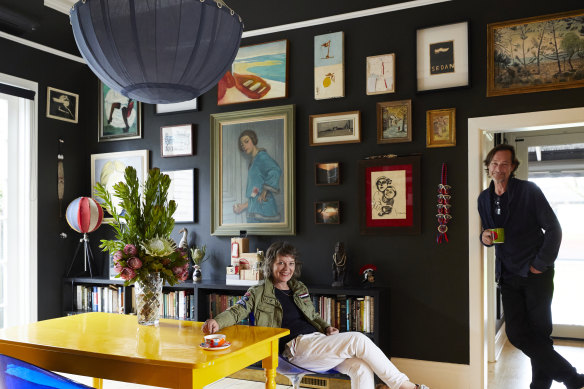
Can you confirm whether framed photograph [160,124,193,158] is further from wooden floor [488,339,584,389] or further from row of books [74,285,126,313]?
wooden floor [488,339,584,389]

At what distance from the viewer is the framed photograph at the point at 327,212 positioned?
14.9ft

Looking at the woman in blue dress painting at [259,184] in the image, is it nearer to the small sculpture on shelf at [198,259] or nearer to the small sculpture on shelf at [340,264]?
the small sculpture on shelf at [198,259]

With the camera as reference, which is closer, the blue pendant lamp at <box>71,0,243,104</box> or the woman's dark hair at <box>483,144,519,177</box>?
the blue pendant lamp at <box>71,0,243,104</box>

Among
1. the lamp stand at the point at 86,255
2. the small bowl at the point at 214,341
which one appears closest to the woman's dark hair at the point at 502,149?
the small bowl at the point at 214,341

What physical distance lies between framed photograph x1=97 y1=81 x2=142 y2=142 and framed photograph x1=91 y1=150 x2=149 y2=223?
0.18m

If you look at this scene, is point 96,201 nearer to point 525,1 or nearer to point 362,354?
point 362,354

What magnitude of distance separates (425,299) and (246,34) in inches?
110

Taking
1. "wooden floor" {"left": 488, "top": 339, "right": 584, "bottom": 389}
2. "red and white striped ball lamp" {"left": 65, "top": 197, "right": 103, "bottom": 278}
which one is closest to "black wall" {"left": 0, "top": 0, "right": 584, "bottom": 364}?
"red and white striped ball lamp" {"left": 65, "top": 197, "right": 103, "bottom": 278}

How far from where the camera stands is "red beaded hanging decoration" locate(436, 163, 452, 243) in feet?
13.7

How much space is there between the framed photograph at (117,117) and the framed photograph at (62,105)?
0.25m

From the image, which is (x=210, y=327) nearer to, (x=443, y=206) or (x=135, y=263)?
(x=135, y=263)

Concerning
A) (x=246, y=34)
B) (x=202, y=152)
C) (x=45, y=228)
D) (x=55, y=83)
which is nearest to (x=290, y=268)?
(x=202, y=152)

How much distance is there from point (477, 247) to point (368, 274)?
0.84 metres

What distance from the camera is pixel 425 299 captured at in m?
4.25
